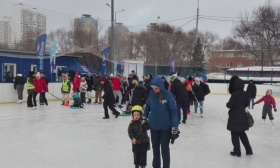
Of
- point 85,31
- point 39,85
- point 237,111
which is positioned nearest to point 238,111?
point 237,111

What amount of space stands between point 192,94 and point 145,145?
694cm

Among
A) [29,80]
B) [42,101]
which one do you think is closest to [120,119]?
[29,80]

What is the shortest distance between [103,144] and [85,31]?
15916 millimetres

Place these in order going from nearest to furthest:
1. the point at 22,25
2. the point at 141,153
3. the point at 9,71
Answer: the point at 141,153 → the point at 22,25 → the point at 9,71

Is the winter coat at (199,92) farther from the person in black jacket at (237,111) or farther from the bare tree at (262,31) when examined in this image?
the bare tree at (262,31)

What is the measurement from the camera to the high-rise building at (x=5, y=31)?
16.4m

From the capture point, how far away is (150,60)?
3161cm

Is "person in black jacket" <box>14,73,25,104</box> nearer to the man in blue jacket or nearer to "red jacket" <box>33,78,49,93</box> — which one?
"red jacket" <box>33,78,49,93</box>

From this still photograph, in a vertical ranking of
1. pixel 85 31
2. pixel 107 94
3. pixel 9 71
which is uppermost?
pixel 85 31

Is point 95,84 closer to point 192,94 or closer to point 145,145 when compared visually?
point 192,94

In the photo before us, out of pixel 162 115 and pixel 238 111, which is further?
pixel 238 111

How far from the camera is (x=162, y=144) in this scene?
4.44 m

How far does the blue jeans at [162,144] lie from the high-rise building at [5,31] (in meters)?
13.8

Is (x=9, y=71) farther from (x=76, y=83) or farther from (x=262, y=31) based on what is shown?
(x=262, y=31)
